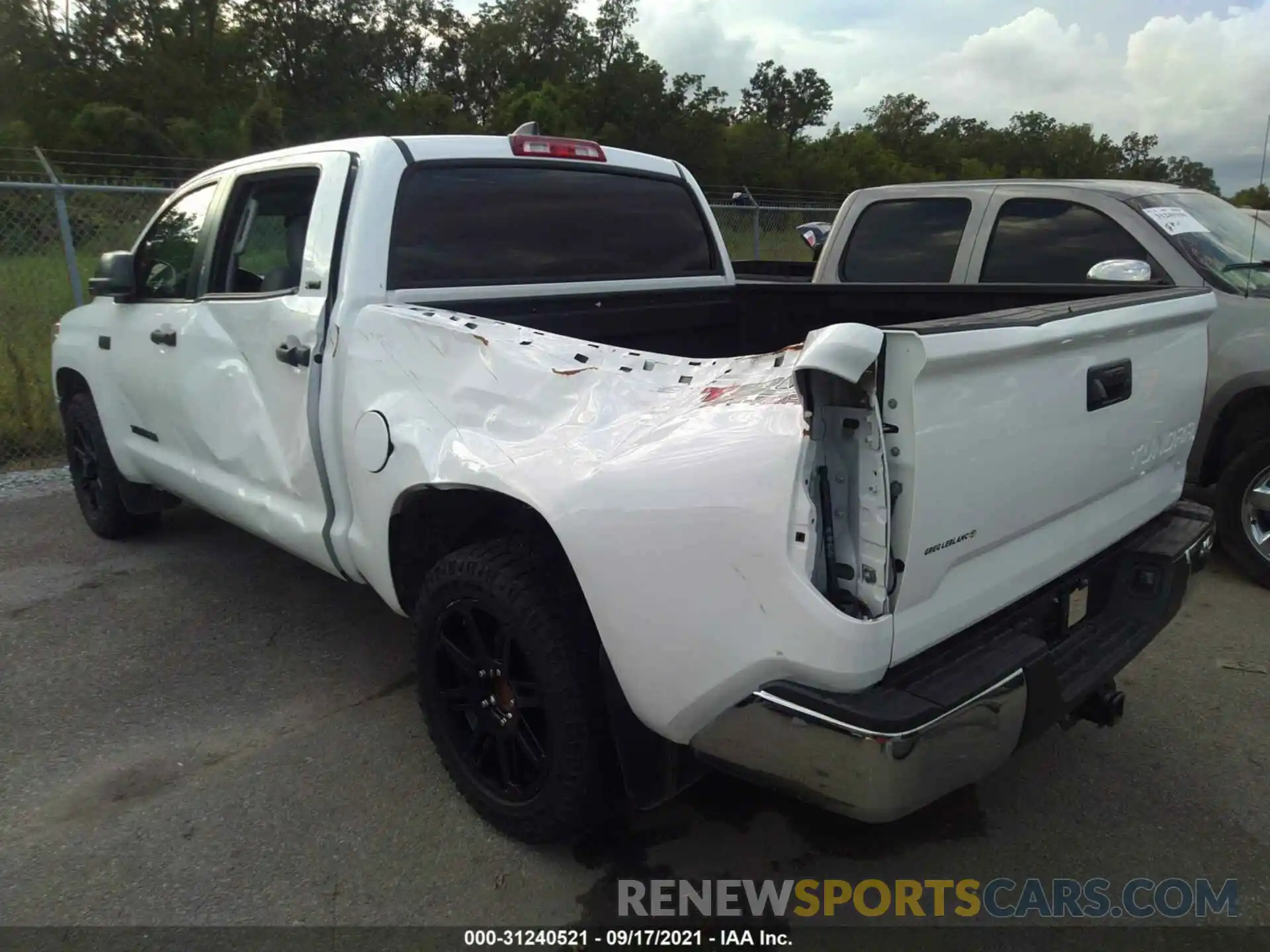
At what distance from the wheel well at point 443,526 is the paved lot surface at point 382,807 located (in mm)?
664

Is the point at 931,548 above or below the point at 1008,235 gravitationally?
below

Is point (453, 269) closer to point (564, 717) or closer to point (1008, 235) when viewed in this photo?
point (564, 717)

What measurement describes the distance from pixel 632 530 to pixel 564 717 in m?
0.58

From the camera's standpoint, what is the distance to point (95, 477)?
5332 millimetres

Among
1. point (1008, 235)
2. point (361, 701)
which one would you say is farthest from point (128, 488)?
point (1008, 235)

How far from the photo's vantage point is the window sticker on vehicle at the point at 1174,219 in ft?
16.1

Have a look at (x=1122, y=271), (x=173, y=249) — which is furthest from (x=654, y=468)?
(x=1122, y=271)

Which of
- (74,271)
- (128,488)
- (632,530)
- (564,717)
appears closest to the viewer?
(632,530)

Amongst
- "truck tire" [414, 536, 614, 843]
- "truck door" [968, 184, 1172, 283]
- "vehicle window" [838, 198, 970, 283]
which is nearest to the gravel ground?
"truck tire" [414, 536, 614, 843]

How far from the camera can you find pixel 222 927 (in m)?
2.49

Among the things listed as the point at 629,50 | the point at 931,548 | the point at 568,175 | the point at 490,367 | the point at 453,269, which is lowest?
the point at 931,548

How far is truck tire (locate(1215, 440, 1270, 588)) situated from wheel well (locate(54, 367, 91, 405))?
5678 millimetres

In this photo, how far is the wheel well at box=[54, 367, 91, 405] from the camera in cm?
519

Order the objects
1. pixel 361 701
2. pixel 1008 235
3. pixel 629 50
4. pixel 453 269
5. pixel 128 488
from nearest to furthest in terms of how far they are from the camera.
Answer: pixel 453 269
pixel 361 701
pixel 128 488
pixel 1008 235
pixel 629 50
